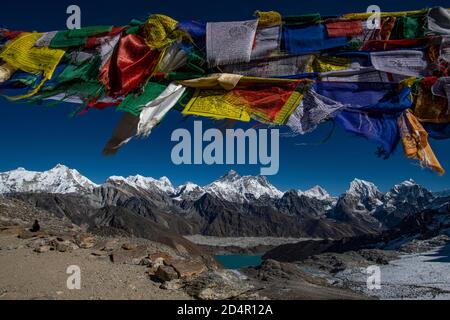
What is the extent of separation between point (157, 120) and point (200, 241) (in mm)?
192788

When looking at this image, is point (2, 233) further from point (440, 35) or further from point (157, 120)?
point (440, 35)

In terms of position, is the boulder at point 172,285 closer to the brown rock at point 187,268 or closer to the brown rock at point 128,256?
the brown rock at point 187,268

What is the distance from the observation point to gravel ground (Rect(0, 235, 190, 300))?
492 cm

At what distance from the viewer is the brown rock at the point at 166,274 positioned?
5.36 metres

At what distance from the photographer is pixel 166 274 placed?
539cm

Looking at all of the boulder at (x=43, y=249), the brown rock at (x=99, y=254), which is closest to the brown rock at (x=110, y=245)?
the brown rock at (x=99, y=254)

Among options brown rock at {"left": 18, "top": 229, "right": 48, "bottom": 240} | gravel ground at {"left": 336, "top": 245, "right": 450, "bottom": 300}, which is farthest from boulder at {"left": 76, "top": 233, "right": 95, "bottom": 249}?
gravel ground at {"left": 336, "top": 245, "right": 450, "bottom": 300}

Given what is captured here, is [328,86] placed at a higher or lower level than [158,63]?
lower

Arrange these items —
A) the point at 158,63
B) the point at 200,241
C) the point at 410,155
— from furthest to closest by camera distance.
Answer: the point at 200,241 → the point at 158,63 → the point at 410,155

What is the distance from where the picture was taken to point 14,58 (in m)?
5.17

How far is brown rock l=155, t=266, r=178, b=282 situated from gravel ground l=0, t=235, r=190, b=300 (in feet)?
0.49
